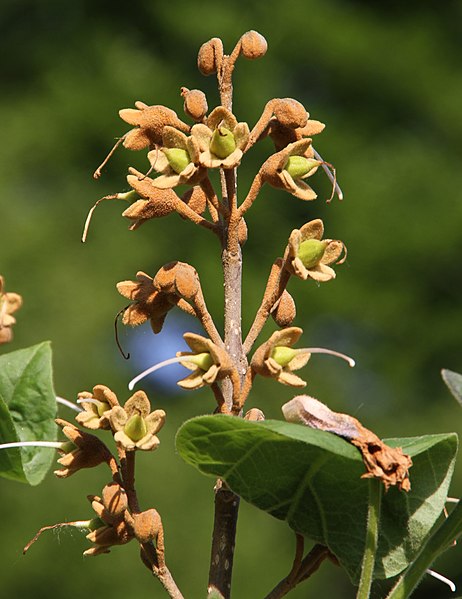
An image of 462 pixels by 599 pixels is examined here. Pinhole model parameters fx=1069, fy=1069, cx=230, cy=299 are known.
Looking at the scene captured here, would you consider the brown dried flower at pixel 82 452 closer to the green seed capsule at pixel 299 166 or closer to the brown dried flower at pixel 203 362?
the brown dried flower at pixel 203 362

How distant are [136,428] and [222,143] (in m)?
0.23

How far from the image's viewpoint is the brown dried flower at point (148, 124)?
90 centimetres

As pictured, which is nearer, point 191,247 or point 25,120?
point 191,247

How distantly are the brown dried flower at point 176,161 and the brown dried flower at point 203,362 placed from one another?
13 centimetres

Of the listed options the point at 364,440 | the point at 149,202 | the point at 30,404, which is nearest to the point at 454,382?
the point at 364,440

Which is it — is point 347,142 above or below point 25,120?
above

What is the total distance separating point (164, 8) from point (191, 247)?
224 cm

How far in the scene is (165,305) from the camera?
35.6 inches

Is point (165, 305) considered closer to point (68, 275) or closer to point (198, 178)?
point (198, 178)

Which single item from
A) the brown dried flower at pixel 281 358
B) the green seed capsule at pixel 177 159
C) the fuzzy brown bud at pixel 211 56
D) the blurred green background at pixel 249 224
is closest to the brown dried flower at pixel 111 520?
the brown dried flower at pixel 281 358

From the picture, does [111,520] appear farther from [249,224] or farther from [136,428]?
[249,224]

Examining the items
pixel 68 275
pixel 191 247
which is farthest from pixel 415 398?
pixel 68 275

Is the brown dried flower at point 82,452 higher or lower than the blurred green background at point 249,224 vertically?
higher

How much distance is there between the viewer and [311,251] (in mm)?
860
